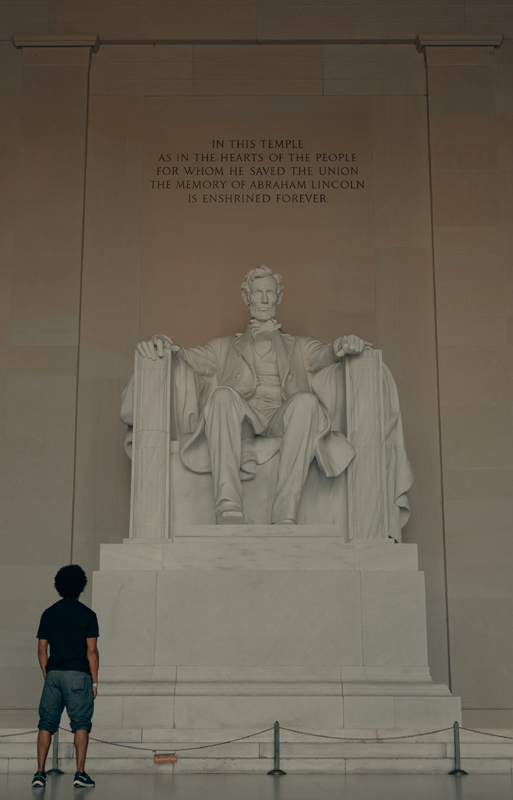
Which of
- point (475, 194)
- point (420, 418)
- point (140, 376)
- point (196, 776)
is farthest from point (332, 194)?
point (196, 776)

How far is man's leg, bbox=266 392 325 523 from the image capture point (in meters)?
6.94

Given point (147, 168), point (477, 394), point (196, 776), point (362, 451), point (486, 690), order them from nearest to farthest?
1. point (196, 776)
2. point (362, 451)
3. point (486, 690)
4. point (477, 394)
5. point (147, 168)

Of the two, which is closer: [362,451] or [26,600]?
[362,451]

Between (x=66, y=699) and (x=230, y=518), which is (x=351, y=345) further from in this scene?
(x=66, y=699)

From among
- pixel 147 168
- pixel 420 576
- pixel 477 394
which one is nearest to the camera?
pixel 420 576

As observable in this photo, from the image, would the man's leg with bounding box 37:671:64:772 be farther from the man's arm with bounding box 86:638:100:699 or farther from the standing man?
the man's arm with bounding box 86:638:100:699

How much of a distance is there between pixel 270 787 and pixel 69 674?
1.03 meters

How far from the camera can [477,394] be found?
8.91 m

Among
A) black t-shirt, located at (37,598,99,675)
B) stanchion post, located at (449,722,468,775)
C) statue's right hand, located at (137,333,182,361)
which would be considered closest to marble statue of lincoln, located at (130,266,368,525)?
statue's right hand, located at (137,333,182,361)

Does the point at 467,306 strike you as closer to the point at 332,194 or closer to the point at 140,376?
the point at 332,194

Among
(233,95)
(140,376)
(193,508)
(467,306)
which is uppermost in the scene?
(233,95)

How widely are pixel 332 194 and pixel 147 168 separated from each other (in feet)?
5.59

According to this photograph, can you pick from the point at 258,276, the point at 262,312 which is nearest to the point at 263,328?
the point at 262,312

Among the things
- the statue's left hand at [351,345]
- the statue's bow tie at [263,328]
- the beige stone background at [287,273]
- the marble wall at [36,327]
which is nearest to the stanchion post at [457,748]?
the statue's left hand at [351,345]
